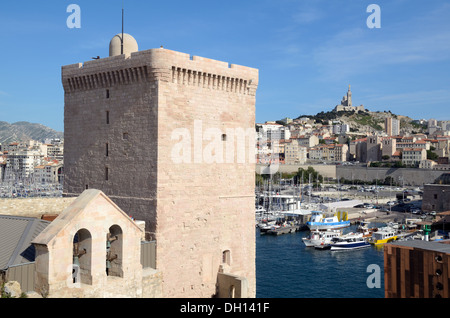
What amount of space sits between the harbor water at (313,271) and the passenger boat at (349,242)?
549 mm

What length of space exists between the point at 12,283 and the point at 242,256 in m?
8.48

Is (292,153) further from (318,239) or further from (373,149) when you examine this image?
(318,239)

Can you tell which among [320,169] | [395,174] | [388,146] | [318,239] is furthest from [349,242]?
[388,146]

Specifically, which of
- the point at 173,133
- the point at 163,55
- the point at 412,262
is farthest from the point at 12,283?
the point at 412,262

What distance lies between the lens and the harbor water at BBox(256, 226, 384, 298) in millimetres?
31875

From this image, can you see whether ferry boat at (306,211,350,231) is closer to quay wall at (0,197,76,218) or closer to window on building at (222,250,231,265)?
window on building at (222,250,231,265)

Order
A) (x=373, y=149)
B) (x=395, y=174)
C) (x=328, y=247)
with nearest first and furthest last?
(x=328, y=247) → (x=395, y=174) → (x=373, y=149)

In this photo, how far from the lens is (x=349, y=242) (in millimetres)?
45500

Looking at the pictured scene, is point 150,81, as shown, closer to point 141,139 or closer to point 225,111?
point 141,139

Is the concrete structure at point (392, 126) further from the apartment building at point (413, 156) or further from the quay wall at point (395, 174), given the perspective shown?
the quay wall at point (395, 174)

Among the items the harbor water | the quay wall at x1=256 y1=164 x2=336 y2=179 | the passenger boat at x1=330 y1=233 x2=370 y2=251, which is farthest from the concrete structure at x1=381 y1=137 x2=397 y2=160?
the harbor water

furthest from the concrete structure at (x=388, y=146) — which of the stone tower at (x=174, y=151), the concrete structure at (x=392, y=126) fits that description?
the stone tower at (x=174, y=151)

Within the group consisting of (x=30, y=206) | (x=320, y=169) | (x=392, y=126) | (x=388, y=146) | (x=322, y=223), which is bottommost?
(x=322, y=223)

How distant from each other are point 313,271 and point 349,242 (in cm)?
954
